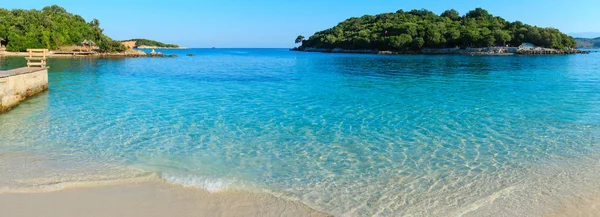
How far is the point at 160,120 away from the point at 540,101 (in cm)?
1832

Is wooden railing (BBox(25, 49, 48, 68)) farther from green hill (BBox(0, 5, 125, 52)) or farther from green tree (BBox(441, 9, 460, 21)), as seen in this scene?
green tree (BBox(441, 9, 460, 21))

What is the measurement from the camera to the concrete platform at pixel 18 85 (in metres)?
15.9

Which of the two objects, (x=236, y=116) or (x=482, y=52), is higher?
(x=482, y=52)

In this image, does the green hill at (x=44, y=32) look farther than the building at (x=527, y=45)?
No

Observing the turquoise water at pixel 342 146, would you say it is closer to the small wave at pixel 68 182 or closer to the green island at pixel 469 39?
the small wave at pixel 68 182

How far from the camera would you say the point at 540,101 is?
19.6 metres

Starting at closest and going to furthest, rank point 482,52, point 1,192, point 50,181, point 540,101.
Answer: point 1,192
point 50,181
point 540,101
point 482,52

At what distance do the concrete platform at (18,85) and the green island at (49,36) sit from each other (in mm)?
80927

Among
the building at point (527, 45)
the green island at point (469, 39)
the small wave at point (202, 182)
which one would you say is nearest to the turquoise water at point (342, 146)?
the small wave at point (202, 182)

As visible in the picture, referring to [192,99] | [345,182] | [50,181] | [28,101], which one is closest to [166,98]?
[192,99]

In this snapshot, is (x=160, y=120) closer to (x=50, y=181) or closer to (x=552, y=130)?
(x=50, y=181)

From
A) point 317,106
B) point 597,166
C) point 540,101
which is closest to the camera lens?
point 597,166

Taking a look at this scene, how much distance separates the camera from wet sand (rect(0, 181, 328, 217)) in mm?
6094

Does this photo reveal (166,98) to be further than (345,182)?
Yes
